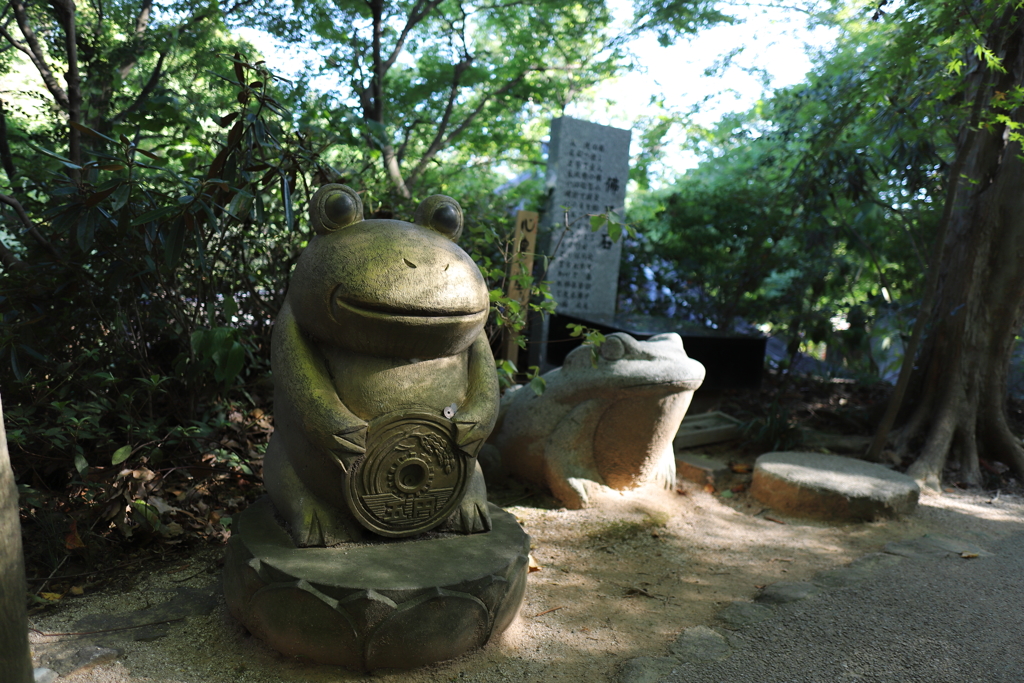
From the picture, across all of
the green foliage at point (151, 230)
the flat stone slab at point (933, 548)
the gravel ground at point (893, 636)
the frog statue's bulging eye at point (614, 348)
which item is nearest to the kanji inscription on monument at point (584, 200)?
the green foliage at point (151, 230)

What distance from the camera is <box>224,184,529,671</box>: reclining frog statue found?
2.14 meters

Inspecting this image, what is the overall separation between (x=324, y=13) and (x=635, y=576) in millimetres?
5516

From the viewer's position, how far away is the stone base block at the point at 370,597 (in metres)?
2.10

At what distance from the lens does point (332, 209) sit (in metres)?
2.43

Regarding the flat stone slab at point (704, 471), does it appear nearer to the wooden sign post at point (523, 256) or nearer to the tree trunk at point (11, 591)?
the wooden sign post at point (523, 256)

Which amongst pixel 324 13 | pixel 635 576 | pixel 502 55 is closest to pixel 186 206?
pixel 635 576

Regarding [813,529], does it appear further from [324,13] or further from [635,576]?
[324,13]

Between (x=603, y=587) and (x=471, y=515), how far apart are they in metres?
0.81

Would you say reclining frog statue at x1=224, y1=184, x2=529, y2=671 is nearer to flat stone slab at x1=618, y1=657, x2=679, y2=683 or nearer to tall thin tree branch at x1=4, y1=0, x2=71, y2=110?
flat stone slab at x1=618, y1=657, x2=679, y2=683

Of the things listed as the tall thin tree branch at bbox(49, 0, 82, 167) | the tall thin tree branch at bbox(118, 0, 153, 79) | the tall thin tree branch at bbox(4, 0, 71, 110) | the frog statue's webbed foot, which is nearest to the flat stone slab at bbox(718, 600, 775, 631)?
the frog statue's webbed foot

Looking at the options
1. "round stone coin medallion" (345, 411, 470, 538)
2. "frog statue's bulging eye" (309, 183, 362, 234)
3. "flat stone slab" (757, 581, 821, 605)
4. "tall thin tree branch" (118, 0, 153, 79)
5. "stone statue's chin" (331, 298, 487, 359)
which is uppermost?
"tall thin tree branch" (118, 0, 153, 79)

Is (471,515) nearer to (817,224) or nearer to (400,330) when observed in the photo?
(400,330)

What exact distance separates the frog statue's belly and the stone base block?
52cm

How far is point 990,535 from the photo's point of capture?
154 inches
